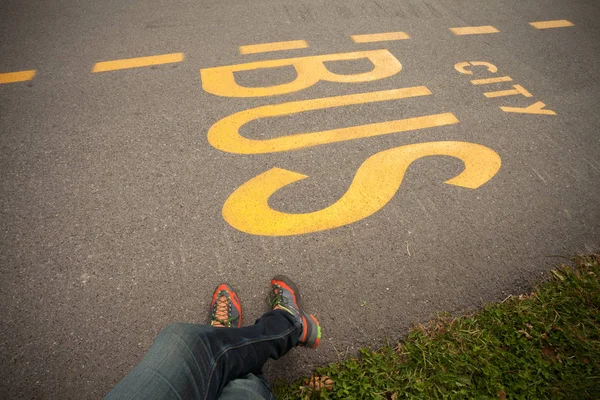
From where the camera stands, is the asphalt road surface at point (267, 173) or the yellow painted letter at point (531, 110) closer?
the asphalt road surface at point (267, 173)

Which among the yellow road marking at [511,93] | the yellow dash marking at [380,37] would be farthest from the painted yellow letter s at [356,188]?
the yellow dash marking at [380,37]

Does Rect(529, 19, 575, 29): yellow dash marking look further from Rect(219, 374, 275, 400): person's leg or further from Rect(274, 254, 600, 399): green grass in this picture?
Rect(219, 374, 275, 400): person's leg

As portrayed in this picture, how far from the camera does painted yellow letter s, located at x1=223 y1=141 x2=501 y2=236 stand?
9.55 feet

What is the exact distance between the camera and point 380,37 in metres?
4.88

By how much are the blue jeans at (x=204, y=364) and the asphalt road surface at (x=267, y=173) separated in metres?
0.37

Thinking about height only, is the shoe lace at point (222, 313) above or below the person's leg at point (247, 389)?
below

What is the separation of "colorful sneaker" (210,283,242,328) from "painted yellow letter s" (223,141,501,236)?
0.54m

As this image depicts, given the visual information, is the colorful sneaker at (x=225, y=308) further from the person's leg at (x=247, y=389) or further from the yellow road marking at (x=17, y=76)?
the yellow road marking at (x=17, y=76)

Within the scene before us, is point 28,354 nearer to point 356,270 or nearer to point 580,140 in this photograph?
point 356,270

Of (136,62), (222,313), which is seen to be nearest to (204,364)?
(222,313)

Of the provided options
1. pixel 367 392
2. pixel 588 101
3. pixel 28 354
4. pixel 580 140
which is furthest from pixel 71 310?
pixel 588 101

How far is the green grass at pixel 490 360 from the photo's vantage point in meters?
2.12

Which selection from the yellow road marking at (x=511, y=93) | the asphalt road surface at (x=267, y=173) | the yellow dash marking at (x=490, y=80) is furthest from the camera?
the yellow dash marking at (x=490, y=80)

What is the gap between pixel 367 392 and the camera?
6.85 ft
